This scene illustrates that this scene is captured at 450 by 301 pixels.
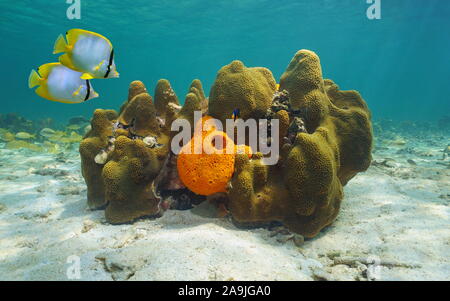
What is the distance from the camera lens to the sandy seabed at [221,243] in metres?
2.69

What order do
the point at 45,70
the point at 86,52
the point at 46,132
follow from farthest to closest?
the point at 46,132 < the point at 45,70 < the point at 86,52

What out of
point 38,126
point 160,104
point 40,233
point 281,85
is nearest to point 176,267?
point 40,233

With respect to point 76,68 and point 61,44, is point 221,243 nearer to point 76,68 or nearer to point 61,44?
point 76,68

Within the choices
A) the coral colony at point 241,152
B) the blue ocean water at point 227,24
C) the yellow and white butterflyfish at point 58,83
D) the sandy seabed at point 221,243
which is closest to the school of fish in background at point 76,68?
the yellow and white butterflyfish at point 58,83

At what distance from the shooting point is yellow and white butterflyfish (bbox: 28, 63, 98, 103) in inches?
97.0

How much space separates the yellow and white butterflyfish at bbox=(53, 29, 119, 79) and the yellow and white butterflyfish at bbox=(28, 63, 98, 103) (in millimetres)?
206

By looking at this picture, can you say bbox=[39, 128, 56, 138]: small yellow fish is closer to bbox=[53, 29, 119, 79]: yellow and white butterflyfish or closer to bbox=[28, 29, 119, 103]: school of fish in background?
bbox=[28, 29, 119, 103]: school of fish in background

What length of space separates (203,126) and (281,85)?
155cm

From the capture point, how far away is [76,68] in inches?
91.2

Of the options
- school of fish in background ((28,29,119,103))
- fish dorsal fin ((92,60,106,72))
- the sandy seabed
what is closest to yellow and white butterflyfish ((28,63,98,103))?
school of fish in background ((28,29,119,103))

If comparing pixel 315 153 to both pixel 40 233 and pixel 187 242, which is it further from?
pixel 40 233

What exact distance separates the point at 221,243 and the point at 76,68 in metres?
2.27

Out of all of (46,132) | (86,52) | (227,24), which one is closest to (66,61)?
(86,52)

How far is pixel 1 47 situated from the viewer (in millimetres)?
50469
